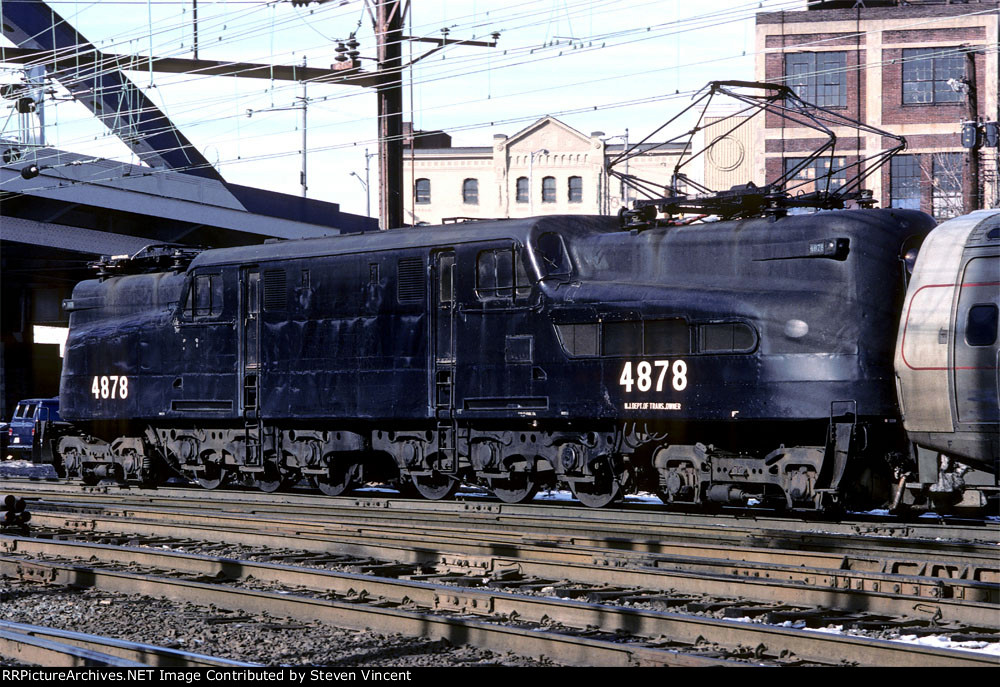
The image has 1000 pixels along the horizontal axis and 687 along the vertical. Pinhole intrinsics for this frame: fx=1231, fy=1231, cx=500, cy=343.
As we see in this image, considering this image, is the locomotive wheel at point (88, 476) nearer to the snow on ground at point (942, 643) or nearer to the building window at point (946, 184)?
the snow on ground at point (942, 643)

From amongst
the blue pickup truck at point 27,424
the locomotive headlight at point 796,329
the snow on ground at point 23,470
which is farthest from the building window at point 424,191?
the locomotive headlight at point 796,329

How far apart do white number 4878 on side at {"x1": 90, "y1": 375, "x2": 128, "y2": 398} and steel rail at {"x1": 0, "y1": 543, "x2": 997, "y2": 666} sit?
9.29 metres

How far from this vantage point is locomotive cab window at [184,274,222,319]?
2036 centimetres

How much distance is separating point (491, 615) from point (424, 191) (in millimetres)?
71760

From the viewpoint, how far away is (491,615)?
988 centimetres

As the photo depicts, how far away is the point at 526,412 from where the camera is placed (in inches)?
654

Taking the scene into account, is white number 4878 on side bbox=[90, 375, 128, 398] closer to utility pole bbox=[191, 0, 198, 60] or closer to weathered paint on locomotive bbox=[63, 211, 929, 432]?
weathered paint on locomotive bbox=[63, 211, 929, 432]

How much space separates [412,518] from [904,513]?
6161 mm

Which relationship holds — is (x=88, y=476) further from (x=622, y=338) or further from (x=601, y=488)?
(x=622, y=338)

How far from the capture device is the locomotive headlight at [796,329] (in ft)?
47.1

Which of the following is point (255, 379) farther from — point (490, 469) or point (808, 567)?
point (808, 567)

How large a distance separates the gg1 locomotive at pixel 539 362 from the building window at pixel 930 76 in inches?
1512

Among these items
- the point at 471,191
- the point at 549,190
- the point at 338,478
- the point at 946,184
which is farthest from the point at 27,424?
the point at 549,190

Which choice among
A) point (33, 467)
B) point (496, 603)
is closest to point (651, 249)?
point (496, 603)
